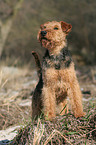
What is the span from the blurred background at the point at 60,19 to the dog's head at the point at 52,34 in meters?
10.00

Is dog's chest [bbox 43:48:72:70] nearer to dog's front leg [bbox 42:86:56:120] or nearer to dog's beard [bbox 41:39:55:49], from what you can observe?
dog's beard [bbox 41:39:55:49]

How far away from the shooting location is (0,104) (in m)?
3.88

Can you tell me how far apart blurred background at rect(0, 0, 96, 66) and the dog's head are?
394 inches

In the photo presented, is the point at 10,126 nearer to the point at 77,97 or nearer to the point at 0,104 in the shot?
the point at 0,104

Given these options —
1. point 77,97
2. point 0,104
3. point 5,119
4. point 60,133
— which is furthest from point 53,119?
point 0,104

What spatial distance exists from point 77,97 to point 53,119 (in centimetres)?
38

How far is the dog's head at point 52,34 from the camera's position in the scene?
2137 mm

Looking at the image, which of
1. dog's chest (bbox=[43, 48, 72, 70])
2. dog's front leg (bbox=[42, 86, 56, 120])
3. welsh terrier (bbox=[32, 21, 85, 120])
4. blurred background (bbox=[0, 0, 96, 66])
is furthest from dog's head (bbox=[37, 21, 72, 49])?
blurred background (bbox=[0, 0, 96, 66])

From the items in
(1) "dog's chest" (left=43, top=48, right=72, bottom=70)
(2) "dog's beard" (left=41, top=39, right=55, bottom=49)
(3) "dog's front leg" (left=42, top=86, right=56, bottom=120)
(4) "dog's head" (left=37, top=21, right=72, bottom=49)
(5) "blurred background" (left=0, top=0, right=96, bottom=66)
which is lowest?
(3) "dog's front leg" (left=42, top=86, right=56, bottom=120)

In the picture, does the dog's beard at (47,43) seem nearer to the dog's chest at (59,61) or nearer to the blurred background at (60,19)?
the dog's chest at (59,61)

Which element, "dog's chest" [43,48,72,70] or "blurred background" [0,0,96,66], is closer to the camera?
"dog's chest" [43,48,72,70]

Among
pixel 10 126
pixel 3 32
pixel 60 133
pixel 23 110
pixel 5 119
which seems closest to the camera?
pixel 60 133

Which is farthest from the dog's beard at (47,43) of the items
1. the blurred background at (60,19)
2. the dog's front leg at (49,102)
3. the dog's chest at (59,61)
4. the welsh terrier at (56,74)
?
the blurred background at (60,19)

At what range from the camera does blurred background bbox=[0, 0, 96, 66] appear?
42.2 feet
